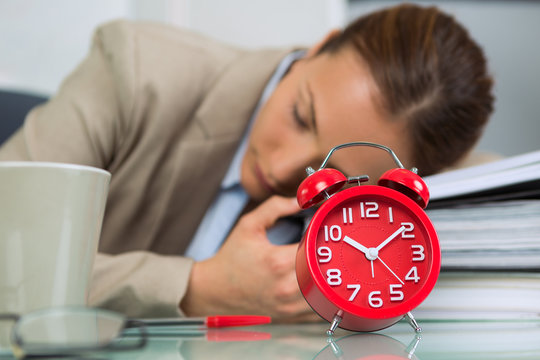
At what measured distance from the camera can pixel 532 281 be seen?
1.86 feet

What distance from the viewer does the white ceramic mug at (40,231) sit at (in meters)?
0.32

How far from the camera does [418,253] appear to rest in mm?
460

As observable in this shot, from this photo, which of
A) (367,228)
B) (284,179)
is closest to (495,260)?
(367,228)

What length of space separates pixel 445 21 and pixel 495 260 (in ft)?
1.80

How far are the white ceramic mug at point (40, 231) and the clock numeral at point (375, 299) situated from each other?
0.26 meters

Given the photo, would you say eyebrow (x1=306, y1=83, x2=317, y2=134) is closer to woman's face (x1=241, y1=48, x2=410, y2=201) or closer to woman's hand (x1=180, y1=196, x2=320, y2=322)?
woman's face (x1=241, y1=48, x2=410, y2=201)

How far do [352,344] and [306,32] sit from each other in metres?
1.66

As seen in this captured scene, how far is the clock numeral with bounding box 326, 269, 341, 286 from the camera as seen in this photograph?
0.45 m

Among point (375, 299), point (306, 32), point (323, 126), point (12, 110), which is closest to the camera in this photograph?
point (375, 299)

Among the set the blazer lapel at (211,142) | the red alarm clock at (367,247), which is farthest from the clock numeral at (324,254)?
the blazer lapel at (211,142)

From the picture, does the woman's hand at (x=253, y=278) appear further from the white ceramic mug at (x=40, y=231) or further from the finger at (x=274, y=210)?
the white ceramic mug at (x=40, y=231)

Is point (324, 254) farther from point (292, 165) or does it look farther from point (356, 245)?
point (292, 165)

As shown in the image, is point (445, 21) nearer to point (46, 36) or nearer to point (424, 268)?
point (424, 268)

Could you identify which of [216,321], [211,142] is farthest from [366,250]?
[211,142]
